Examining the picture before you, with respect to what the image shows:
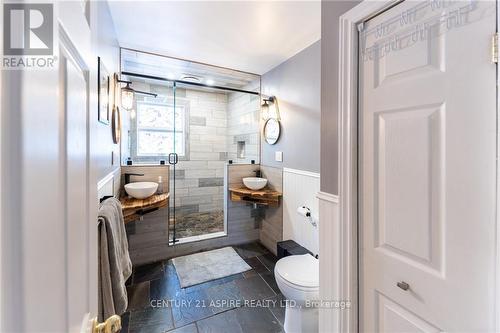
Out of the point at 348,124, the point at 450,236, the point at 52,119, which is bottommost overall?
the point at 450,236

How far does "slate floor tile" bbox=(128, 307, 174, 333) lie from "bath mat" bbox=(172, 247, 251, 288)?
0.38 meters

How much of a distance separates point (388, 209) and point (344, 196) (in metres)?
0.19

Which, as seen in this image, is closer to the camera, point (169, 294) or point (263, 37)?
point (169, 294)

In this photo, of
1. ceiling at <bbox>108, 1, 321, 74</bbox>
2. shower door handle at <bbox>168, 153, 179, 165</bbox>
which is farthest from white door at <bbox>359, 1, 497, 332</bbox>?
shower door handle at <bbox>168, 153, 179, 165</bbox>

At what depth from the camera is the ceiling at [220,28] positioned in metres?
1.82

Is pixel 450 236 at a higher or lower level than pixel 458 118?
lower

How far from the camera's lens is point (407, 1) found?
0.86 meters

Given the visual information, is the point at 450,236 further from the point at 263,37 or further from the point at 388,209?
the point at 263,37

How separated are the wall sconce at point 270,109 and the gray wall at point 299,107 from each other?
77mm

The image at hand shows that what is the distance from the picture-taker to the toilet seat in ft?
4.99

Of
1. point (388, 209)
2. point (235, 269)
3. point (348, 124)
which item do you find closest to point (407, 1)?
point (348, 124)

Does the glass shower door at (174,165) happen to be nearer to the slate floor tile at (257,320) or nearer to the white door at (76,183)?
the slate floor tile at (257,320)

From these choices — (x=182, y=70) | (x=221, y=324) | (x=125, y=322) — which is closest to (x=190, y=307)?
(x=221, y=324)

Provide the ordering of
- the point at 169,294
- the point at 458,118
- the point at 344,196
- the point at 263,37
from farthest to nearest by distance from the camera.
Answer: the point at 263,37, the point at 169,294, the point at 344,196, the point at 458,118
